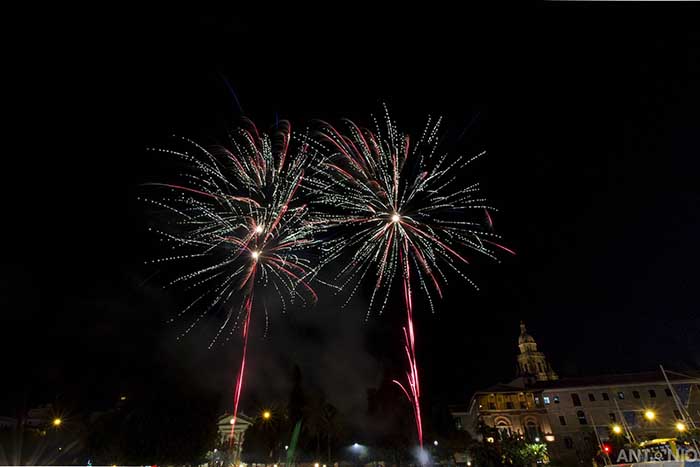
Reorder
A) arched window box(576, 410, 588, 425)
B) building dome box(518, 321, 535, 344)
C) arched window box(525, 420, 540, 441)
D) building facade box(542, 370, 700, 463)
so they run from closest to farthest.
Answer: building facade box(542, 370, 700, 463), arched window box(576, 410, 588, 425), arched window box(525, 420, 540, 441), building dome box(518, 321, 535, 344)

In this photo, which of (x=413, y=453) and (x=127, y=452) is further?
(x=413, y=453)

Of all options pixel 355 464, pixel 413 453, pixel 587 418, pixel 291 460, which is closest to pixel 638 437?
pixel 587 418

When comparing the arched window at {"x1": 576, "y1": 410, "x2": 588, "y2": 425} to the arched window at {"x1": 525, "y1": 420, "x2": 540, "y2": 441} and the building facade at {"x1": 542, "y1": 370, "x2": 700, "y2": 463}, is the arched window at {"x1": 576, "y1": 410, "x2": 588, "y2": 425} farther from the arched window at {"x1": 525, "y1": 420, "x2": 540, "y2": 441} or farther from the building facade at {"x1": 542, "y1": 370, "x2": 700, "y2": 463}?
the arched window at {"x1": 525, "y1": 420, "x2": 540, "y2": 441}

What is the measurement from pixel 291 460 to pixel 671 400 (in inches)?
2192

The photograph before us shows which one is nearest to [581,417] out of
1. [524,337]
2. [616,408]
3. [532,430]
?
[616,408]

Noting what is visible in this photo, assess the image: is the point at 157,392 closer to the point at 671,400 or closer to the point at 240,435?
the point at 240,435

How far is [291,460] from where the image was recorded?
188 feet

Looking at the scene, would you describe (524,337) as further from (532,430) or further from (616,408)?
(616,408)

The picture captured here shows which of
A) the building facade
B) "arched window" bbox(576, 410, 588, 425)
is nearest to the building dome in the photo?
the building facade

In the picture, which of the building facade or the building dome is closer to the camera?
the building facade

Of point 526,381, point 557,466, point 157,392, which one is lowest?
point 557,466

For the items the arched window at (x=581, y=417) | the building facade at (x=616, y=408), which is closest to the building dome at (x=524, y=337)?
the building facade at (x=616, y=408)

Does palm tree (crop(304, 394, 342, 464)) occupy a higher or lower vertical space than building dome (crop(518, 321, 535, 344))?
lower

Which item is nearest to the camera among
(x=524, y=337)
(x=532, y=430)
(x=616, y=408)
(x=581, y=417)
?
(x=616, y=408)
